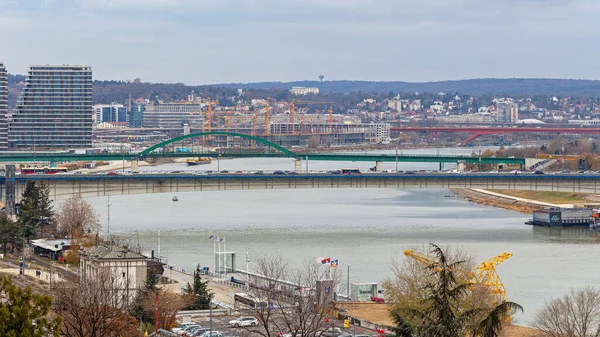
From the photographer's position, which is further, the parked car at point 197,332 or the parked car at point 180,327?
the parked car at point 180,327

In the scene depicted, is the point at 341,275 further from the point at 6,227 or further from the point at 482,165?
the point at 482,165

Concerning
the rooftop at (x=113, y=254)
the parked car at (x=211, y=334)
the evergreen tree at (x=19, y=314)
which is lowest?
the parked car at (x=211, y=334)

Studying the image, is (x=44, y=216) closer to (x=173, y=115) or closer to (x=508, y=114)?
(x=173, y=115)

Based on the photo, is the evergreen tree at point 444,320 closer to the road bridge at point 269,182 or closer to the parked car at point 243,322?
the parked car at point 243,322

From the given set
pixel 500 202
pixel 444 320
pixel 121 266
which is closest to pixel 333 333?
pixel 444 320

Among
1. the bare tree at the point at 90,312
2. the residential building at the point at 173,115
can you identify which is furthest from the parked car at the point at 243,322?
the residential building at the point at 173,115

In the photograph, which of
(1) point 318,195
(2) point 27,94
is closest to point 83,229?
(1) point 318,195

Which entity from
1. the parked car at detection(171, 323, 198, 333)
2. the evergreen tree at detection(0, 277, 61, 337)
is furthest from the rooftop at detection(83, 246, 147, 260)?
the evergreen tree at detection(0, 277, 61, 337)
